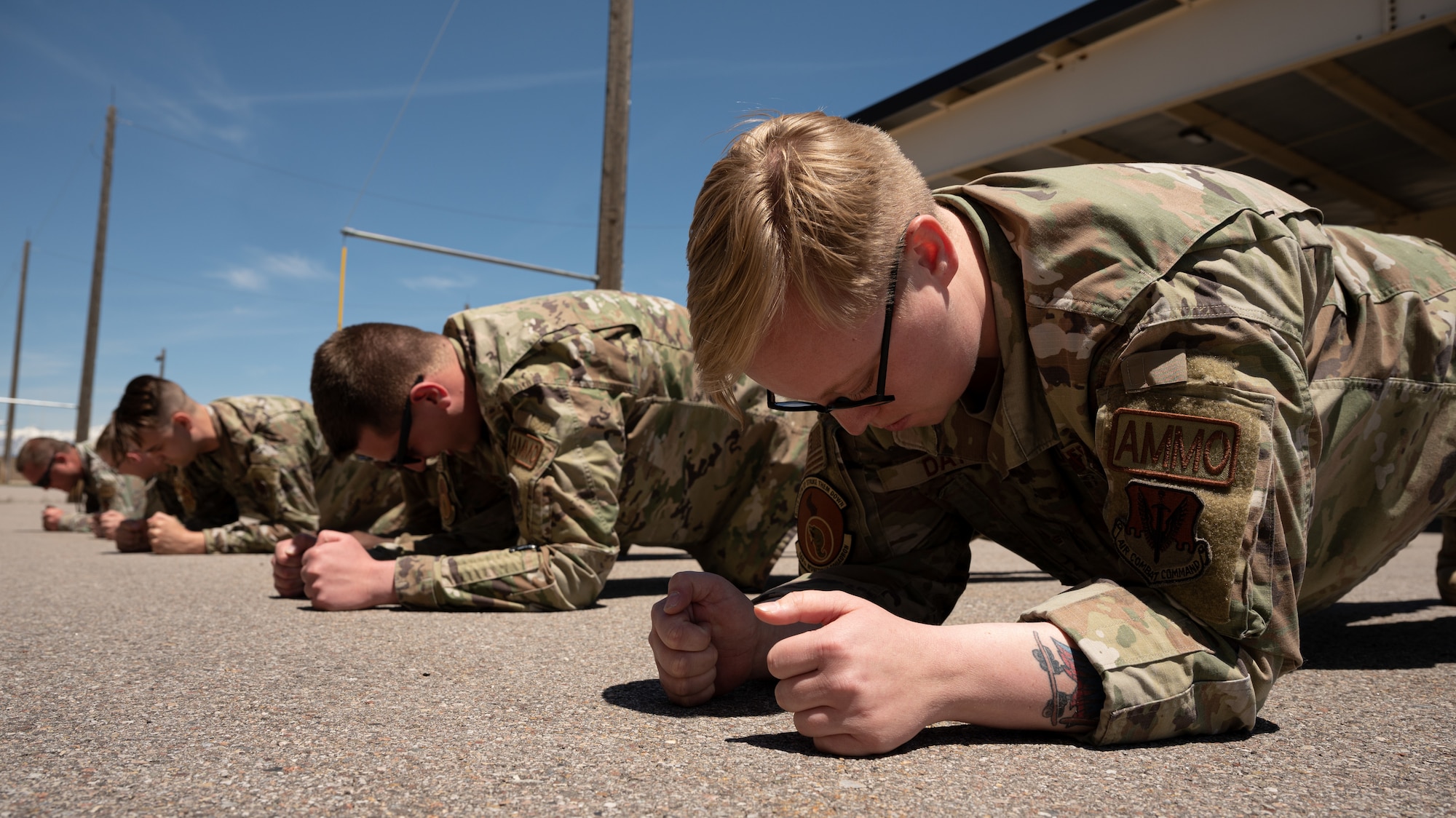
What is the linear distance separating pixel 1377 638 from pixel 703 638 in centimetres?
184

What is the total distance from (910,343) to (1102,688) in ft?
1.77

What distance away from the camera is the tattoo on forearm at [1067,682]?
117 cm

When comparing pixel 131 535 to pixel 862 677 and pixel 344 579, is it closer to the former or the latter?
pixel 344 579

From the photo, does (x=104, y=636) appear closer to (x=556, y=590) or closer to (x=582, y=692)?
(x=556, y=590)

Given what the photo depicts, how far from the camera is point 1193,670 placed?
1.17 metres

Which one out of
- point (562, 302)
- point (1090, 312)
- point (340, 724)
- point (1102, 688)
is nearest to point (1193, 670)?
point (1102, 688)

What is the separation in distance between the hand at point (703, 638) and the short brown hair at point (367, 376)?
1595 mm

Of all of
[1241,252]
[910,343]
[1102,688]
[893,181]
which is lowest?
[1102,688]

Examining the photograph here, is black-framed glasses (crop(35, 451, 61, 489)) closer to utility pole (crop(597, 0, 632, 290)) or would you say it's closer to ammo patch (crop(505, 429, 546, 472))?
utility pole (crop(597, 0, 632, 290))

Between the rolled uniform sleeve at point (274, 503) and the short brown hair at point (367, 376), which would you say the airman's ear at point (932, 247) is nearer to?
the short brown hair at point (367, 376)

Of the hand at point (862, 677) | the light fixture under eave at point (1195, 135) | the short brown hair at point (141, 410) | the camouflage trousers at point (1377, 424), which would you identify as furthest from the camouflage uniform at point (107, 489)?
the light fixture under eave at point (1195, 135)

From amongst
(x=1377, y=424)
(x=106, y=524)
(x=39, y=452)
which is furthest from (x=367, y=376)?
(x=39, y=452)

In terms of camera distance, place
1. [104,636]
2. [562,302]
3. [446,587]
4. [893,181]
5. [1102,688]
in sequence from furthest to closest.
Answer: [562,302]
[446,587]
[104,636]
[893,181]
[1102,688]

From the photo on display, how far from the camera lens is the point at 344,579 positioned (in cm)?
247
